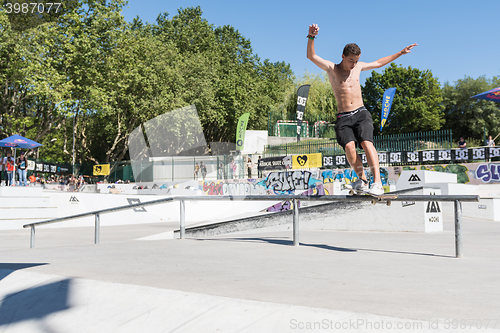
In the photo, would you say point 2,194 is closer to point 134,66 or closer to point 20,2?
point 20,2

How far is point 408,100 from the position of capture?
167ft

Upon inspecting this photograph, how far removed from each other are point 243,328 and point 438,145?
79.9 ft

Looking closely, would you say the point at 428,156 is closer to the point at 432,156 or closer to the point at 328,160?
the point at 432,156

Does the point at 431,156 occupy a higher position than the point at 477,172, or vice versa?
the point at 431,156

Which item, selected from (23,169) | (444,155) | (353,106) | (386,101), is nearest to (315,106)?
(386,101)

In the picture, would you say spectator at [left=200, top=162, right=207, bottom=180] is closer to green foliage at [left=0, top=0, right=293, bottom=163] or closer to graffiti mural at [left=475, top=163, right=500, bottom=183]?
green foliage at [left=0, top=0, right=293, bottom=163]

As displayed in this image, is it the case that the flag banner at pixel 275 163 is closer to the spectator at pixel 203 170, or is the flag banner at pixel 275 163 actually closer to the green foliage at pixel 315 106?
the spectator at pixel 203 170

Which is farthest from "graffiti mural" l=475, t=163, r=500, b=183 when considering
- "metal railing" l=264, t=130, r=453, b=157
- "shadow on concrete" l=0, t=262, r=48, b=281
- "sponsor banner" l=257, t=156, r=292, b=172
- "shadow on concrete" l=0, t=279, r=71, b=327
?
"shadow on concrete" l=0, t=279, r=71, b=327

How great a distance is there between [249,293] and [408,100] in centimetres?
5293

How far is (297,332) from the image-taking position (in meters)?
2.11

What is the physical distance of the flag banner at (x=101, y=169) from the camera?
36594 millimetres

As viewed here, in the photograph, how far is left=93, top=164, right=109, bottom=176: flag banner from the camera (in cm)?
3659

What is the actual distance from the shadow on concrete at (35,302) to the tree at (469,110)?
54.0m

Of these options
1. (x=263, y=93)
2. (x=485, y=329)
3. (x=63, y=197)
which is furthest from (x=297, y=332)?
(x=263, y=93)
